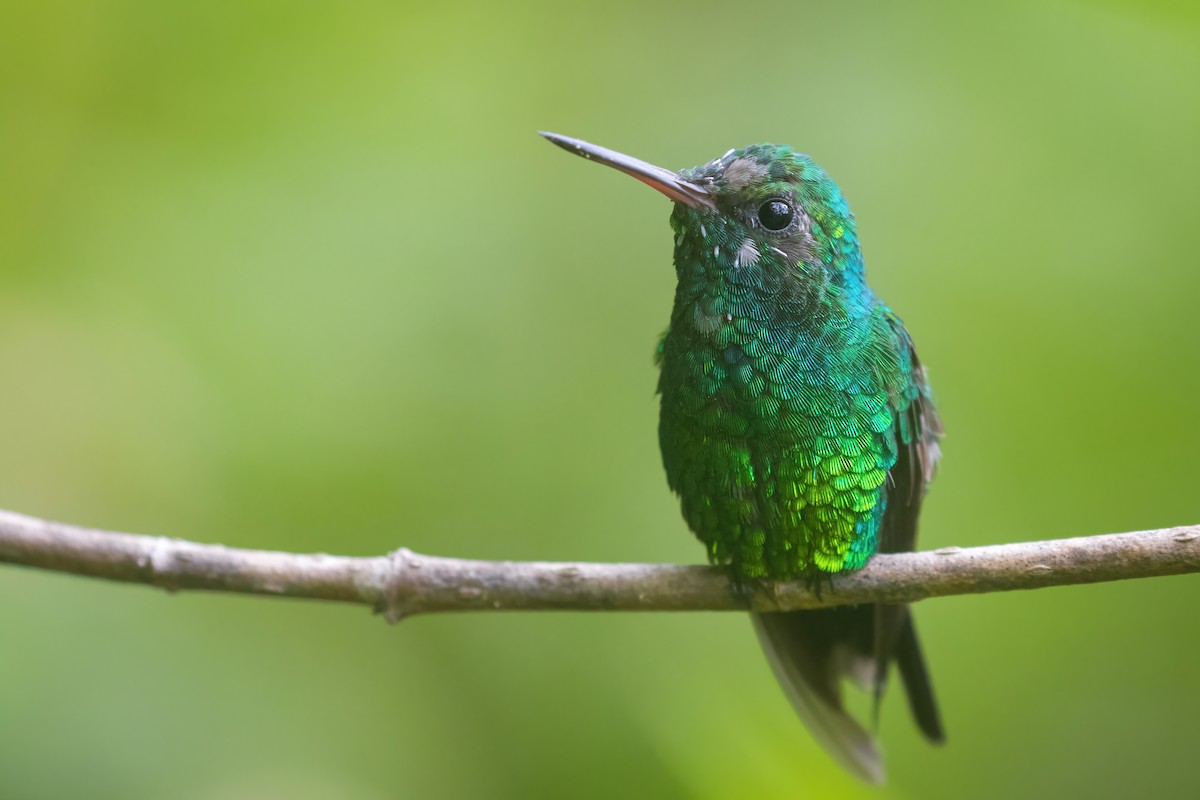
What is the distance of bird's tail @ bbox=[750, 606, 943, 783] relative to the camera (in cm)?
316

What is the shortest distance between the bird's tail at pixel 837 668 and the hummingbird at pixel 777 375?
0.54 metres

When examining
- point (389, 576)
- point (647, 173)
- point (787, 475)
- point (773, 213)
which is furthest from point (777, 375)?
point (389, 576)

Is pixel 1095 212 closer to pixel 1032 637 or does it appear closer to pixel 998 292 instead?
pixel 998 292

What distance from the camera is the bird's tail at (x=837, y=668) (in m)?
3.16

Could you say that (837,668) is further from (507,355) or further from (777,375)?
(507,355)

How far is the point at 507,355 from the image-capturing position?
4.22 meters

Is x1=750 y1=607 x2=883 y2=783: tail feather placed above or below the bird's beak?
below

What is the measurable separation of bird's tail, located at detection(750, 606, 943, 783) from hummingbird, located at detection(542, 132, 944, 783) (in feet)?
1.76

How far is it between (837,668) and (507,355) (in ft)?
5.76

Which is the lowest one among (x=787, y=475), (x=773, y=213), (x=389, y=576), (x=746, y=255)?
(x=389, y=576)

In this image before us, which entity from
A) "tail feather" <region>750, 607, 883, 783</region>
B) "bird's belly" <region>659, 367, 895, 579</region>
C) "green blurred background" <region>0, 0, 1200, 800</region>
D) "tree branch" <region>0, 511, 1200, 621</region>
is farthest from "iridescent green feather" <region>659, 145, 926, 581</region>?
"green blurred background" <region>0, 0, 1200, 800</region>

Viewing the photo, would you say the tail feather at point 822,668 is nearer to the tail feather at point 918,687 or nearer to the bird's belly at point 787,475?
the tail feather at point 918,687

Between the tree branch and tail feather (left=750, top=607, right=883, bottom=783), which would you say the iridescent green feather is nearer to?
the tree branch

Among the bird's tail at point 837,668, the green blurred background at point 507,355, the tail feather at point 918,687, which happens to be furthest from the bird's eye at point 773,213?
the green blurred background at point 507,355
